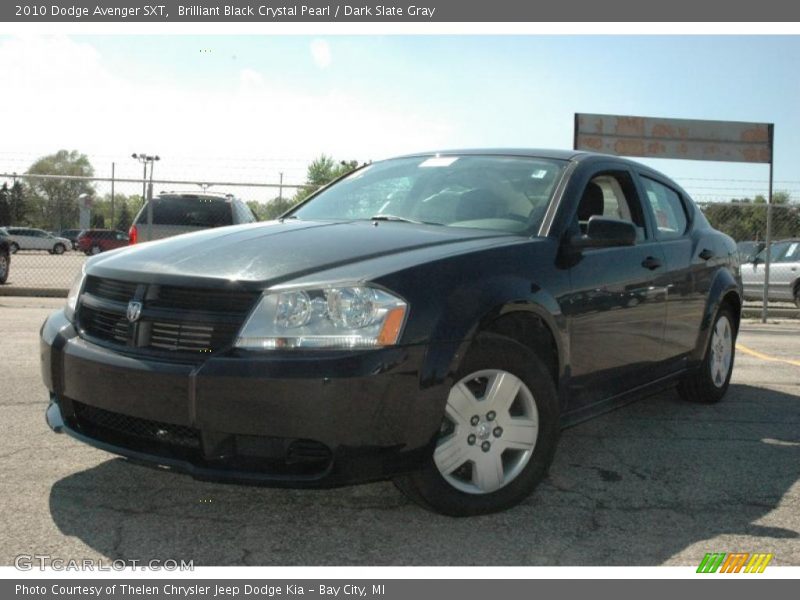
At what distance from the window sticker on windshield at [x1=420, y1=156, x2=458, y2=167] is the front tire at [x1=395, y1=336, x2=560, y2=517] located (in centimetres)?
154

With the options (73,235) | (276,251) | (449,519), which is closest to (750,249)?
(73,235)

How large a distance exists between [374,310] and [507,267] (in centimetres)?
75

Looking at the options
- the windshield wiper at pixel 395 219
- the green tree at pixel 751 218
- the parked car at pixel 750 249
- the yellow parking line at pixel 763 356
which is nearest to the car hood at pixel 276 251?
the windshield wiper at pixel 395 219

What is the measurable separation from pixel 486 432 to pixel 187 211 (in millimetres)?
9655

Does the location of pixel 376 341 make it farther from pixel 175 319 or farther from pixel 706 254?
pixel 706 254

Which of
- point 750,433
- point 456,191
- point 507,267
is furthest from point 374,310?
point 750,433

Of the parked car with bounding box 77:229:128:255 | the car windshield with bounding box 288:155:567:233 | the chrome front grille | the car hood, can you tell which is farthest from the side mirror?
the parked car with bounding box 77:229:128:255

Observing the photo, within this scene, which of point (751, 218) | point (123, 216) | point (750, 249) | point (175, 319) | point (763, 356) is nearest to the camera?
point (175, 319)

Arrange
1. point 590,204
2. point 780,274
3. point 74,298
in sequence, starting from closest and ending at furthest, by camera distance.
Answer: point 74,298 → point 590,204 → point 780,274

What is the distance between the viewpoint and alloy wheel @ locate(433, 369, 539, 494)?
9.77 feet

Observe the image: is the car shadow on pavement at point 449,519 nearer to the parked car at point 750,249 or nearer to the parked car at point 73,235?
the parked car at point 750,249

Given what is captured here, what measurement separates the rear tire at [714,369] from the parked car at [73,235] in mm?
14546

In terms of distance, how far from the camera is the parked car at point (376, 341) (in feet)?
8.70
